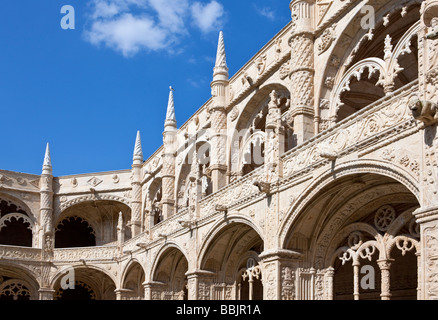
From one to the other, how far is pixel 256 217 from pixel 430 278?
6.74 m

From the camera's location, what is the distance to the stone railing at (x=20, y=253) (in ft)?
96.8

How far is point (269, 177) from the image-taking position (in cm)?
1521

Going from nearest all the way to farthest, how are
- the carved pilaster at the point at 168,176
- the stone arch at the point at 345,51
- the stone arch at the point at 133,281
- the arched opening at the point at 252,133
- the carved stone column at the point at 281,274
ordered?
the carved stone column at the point at 281,274 → the stone arch at the point at 345,51 → the arched opening at the point at 252,133 → the carved pilaster at the point at 168,176 → the stone arch at the point at 133,281

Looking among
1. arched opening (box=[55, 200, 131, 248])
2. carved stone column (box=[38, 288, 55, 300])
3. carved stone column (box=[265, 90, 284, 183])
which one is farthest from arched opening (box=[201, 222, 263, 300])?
arched opening (box=[55, 200, 131, 248])

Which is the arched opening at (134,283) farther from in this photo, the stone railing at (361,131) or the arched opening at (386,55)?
the stone railing at (361,131)

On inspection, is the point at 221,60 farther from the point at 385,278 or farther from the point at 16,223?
the point at 16,223

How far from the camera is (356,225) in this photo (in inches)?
551

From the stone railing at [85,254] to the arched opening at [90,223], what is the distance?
3.04 metres

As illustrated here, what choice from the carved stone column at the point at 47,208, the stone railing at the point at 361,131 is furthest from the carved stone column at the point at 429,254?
the carved stone column at the point at 47,208

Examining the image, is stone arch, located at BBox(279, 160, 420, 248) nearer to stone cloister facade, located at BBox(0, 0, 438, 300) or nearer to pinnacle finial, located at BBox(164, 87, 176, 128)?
stone cloister facade, located at BBox(0, 0, 438, 300)

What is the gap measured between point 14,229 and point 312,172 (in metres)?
24.5

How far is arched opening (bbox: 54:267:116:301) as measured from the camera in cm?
3095

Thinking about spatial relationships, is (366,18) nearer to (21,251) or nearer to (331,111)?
(331,111)

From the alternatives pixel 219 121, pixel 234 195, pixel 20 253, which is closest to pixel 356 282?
pixel 234 195
